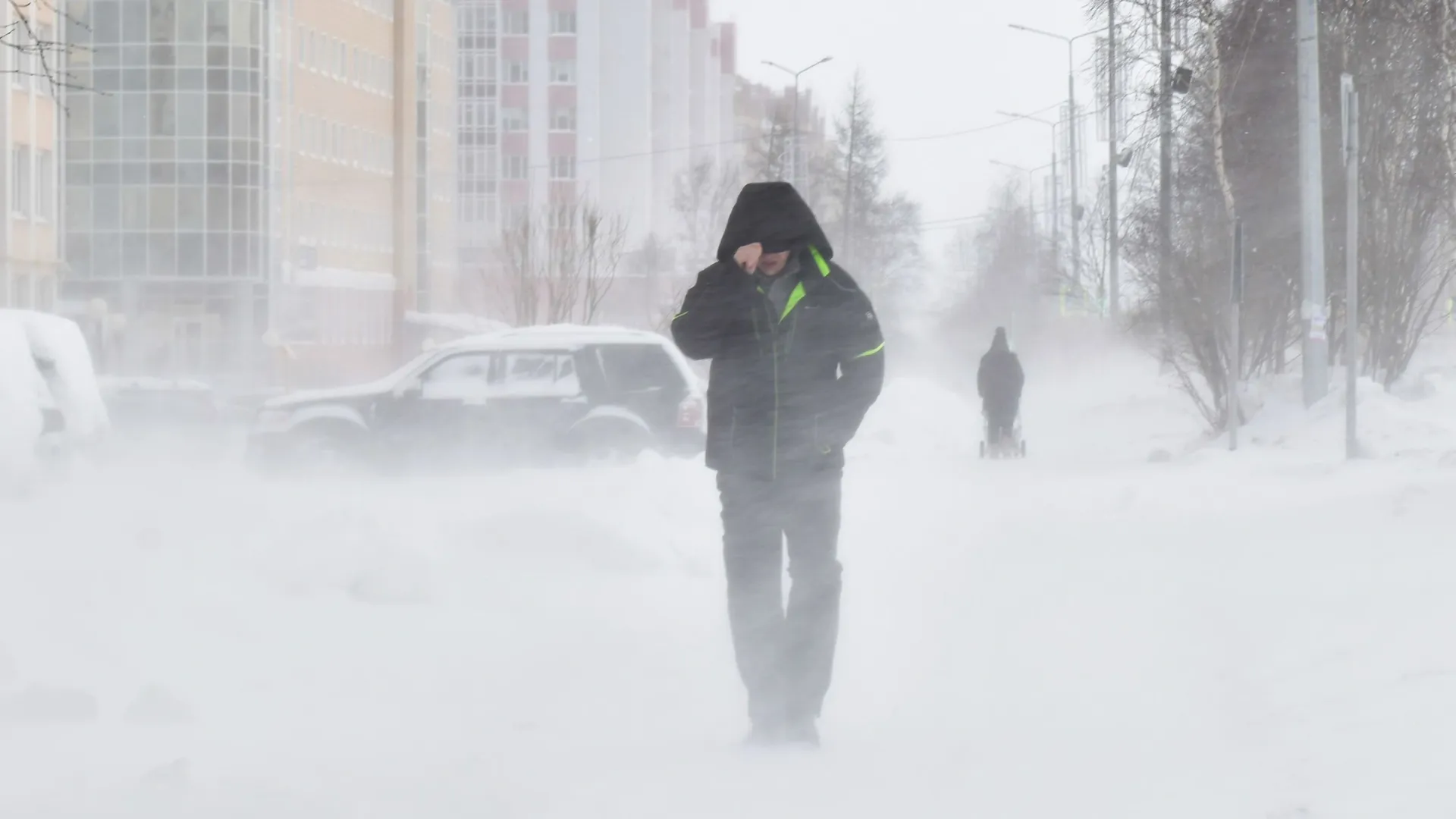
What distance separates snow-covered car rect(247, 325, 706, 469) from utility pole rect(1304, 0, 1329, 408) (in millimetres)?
7047

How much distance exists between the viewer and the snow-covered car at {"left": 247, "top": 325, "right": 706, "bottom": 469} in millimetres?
20641

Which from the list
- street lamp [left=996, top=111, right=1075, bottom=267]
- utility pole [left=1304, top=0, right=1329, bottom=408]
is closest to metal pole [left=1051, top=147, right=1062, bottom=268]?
street lamp [left=996, top=111, right=1075, bottom=267]

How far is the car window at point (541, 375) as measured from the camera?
20.8 meters

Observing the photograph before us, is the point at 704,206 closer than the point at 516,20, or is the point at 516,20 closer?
the point at 704,206

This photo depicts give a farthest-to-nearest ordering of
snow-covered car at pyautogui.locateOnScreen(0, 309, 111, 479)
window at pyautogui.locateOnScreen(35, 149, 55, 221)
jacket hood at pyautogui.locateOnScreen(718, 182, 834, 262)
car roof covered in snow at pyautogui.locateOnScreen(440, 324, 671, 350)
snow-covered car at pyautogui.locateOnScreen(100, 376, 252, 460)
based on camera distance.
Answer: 1. window at pyautogui.locateOnScreen(35, 149, 55, 221)
2. snow-covered car at pyautogui.locateOnScreen(100, 376, 252, 460)
3. car roof covered in snow at pyautogui.locateOnScreen(440, 324, 671, 350)
4. snow-covered car at pyautogui.locateOnScreen(0, 309, 111, 479)
5. jacket hood at pyautogui.locateOnScreen(718, 182, 834, 262)

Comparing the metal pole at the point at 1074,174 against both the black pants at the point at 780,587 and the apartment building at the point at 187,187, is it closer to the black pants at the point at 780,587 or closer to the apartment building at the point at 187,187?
the apartment building at the point at 187,187

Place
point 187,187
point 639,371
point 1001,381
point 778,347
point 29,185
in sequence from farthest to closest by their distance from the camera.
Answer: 1. point 187,187
2. point 29,185
3. point 1001,381
4. point 639,371
5. point 778,347

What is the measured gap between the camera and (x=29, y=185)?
55.3m

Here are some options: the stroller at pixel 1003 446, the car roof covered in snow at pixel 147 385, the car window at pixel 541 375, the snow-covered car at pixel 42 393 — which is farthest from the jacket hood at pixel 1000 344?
the car roof covered in snow at pixel 147 385

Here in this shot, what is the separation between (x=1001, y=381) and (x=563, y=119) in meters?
110

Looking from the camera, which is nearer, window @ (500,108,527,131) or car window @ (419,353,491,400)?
car window @ (419,353,491,400)

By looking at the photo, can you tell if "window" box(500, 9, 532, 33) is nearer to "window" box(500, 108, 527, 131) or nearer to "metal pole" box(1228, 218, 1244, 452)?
"window" box(500, 108, 527, 131)

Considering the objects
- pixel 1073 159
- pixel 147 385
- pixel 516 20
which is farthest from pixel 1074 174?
pixel 516 20

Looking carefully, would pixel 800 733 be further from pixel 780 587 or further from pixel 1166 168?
pixel 1166 168
